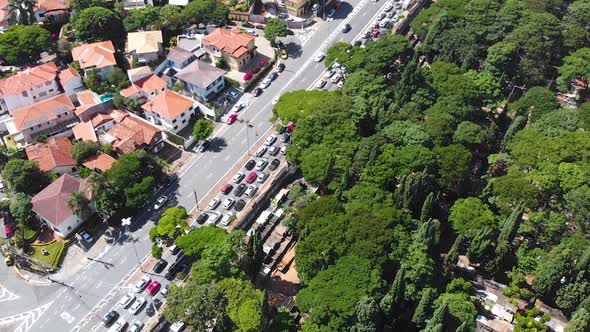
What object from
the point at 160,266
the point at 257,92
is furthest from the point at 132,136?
the point at 160,266

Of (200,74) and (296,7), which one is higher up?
(296,7)

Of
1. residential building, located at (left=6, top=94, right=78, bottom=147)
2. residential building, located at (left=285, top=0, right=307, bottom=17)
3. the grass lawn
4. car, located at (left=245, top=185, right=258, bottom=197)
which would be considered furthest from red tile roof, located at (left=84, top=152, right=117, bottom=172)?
residential building, located at (left=285, top=0, right=307, bottom=17)

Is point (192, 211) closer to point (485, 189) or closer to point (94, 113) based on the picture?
point (94, 113)

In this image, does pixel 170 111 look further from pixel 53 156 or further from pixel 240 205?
pixel 240 205

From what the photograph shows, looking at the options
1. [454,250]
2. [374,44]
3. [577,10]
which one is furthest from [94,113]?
[577,10]

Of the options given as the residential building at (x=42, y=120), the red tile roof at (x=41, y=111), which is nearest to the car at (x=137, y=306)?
the residential building at (x=42, y=120)

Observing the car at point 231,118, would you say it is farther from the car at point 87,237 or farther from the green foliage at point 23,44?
the green foliage at point 23,44
